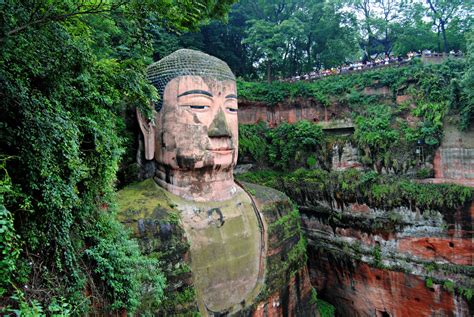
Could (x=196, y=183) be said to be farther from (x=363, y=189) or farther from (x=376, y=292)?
(x=376, y=292)

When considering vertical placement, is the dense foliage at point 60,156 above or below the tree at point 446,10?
below

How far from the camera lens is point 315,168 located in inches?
549

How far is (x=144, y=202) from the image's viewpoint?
660cm

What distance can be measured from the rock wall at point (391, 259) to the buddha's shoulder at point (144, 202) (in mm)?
7822

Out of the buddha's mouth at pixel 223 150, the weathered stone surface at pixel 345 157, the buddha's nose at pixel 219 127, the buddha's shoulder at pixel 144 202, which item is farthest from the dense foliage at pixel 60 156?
the weathered stone surface at pixel 345 157

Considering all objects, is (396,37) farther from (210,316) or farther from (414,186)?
(210,316)

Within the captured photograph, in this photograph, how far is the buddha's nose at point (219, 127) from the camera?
6949 mm

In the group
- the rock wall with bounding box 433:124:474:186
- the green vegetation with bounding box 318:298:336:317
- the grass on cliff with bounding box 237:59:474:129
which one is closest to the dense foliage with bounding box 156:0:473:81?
the grass on cliff with bounding box 237:59:474:129

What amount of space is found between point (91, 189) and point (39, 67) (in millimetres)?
1592

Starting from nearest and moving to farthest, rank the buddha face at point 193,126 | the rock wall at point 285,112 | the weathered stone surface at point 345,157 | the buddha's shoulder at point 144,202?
1. the buddha's shoulder at point 144,202
2. the buddha face at point 193,126
3. the weathered stone surface at point 345,157
4. the rock wall at point 285,112

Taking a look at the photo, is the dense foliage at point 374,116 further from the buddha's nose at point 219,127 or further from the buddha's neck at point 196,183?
the buddha's nose at point 219,127

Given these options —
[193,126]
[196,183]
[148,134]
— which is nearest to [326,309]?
[196,183]

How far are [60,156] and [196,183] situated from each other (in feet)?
12.7

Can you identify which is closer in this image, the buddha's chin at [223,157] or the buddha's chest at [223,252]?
the buddha's chest at [223,252]
